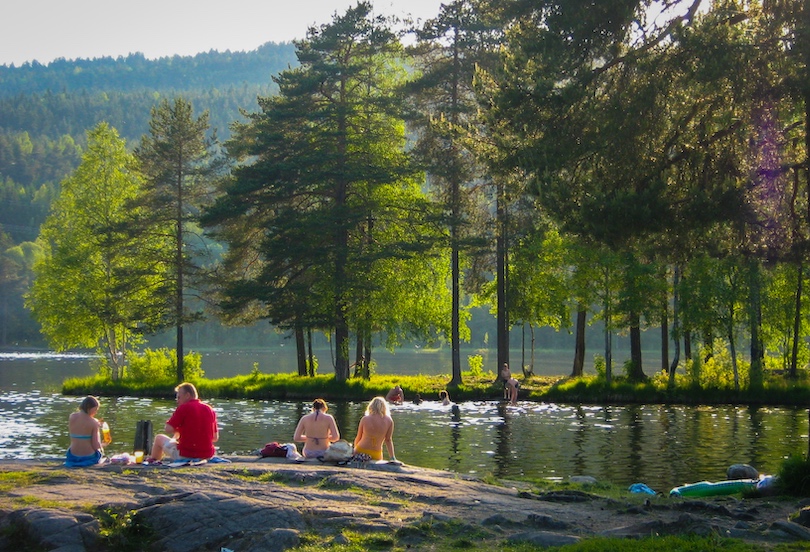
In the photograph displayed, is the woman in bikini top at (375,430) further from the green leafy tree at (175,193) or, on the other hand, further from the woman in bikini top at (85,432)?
the green leafy tree at (175,193)

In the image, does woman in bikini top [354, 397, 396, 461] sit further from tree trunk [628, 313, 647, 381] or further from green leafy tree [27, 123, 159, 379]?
green leafy tree [27, 123, 159, 379]

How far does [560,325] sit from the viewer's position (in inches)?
2126

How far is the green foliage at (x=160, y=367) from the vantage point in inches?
2092

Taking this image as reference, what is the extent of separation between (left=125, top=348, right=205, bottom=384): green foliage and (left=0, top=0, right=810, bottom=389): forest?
4.30 feet

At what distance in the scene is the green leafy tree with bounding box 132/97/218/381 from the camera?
172 ft

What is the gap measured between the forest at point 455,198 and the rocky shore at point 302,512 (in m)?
7.67

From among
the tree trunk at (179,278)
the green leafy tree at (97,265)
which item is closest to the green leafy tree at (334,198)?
the tree trunk at (179,278)

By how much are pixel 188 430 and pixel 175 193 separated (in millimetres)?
39076

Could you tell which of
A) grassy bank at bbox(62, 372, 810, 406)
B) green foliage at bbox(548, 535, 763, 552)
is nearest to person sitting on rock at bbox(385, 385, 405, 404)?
grassy bank at bbox(62, 372, 810, 406)

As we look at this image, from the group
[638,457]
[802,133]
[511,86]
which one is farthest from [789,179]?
[638,457]

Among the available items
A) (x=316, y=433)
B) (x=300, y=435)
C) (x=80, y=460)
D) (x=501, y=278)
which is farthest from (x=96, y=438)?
(x=501, y=278)

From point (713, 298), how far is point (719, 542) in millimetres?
32739

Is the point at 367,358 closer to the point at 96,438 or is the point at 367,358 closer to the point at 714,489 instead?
the point at 714,489

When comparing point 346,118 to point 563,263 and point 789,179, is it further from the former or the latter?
point 789,179
